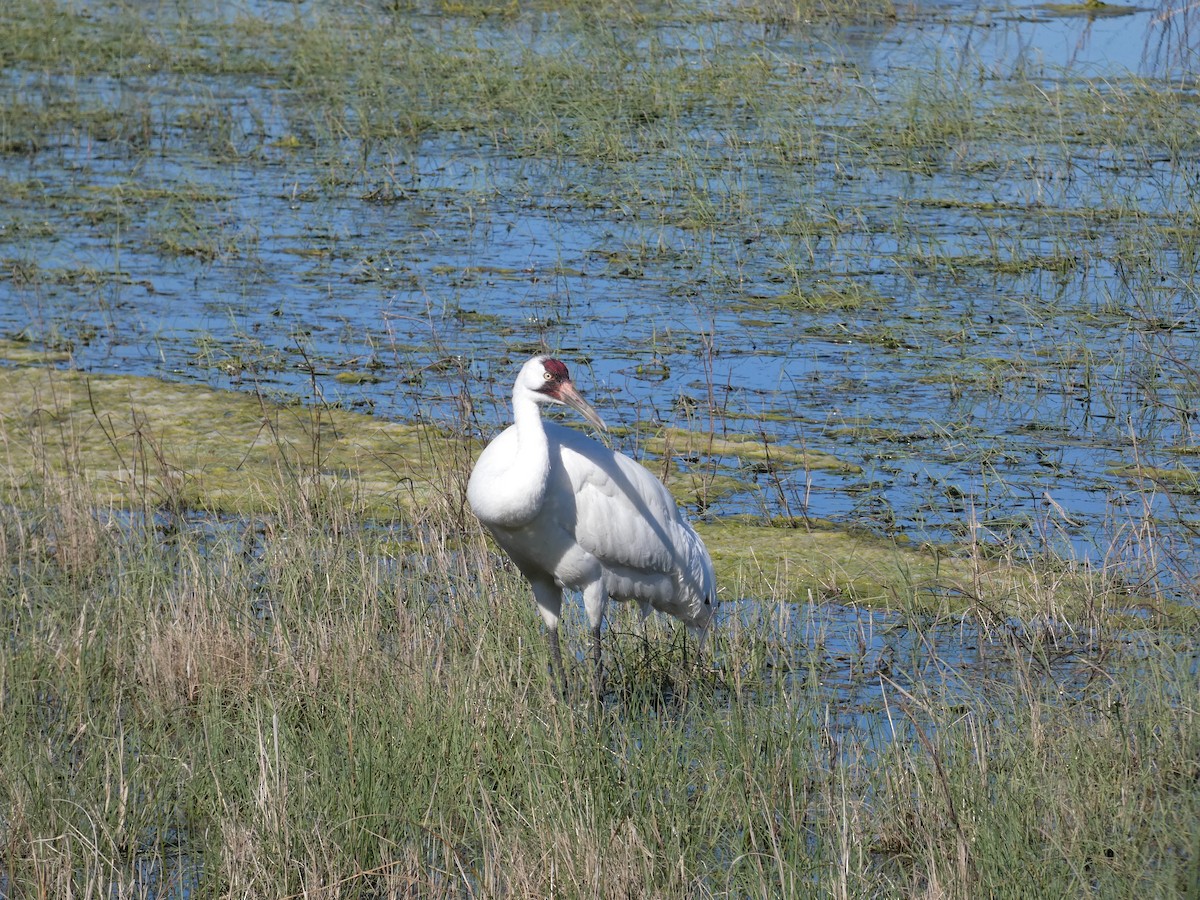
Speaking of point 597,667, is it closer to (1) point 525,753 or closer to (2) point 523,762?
(1) point 525,753

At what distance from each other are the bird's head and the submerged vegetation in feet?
2.16

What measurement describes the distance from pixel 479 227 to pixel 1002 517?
4.55m

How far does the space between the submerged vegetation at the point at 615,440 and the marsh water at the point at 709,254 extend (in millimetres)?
40

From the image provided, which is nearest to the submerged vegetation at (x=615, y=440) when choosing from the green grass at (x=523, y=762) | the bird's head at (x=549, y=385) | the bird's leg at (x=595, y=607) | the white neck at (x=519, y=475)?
the green grass at (x=523, y=762)

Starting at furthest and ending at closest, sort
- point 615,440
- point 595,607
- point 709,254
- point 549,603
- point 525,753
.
Result: point 709,254 → point 615,440 → point 549,603 → point 595,607 → point 525,753

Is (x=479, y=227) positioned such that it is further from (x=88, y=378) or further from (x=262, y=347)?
(x=88, y=378)

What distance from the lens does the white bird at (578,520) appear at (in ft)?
14.2

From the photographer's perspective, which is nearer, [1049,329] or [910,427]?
[910,427]

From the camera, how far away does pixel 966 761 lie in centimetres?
343

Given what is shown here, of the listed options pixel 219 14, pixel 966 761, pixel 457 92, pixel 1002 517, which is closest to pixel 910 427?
pixel 1002 517

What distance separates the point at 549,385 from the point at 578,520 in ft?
1.36

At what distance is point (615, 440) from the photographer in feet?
21.0

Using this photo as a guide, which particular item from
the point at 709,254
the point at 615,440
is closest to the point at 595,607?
the point at 615,440

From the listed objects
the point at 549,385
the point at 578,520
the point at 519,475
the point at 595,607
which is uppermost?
the point at 549,385
